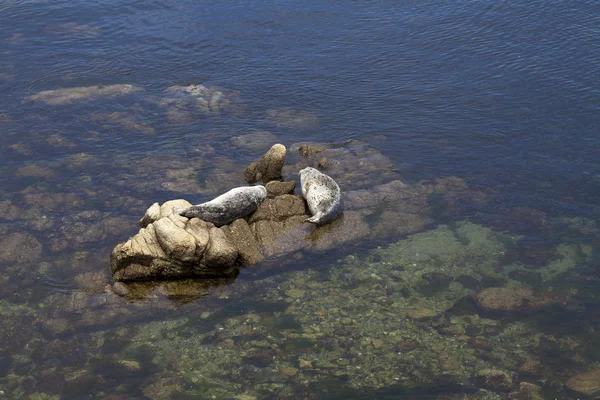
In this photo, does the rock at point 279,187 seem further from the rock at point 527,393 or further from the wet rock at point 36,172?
the rock at point 527,393

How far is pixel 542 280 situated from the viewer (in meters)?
14.1

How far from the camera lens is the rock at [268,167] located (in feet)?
55.3

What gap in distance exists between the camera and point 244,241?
14.3 meters

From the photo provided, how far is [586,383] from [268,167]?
907 centimetres

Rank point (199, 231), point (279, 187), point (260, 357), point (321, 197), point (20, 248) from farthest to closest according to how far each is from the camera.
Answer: point (279, 187), point (321, 197), point (20, 248), point (199, 231), point (260, 357)

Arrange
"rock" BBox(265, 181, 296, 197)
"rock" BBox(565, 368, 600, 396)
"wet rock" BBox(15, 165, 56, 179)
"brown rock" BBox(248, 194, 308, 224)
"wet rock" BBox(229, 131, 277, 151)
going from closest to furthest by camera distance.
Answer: "rock" BBox(565, 368, 600, 396)
"brown rock" BBox(248, 194, 308, 224)
"rock" BBox(265, 181, 296, 197)
"wet rock" BBox(15, 165, 56, 179)
"wet rock" BBox(229, 131, 277, 151)

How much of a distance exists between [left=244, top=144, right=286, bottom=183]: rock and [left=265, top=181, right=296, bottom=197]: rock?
92 cm

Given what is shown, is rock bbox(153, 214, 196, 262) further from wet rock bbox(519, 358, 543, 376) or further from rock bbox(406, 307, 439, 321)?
wet rock bbox(519, 358, 543, 376)

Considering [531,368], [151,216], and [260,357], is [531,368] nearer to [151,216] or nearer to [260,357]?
[260,357]

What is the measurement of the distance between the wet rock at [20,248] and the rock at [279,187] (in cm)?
550

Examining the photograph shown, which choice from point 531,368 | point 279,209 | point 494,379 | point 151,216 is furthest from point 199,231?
point 531,368

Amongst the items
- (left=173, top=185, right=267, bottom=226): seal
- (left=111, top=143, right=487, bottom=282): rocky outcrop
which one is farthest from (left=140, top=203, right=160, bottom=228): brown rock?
(left=173, top=185, right=267, bottom=226): seal

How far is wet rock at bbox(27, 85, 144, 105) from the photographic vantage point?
72.6 ft

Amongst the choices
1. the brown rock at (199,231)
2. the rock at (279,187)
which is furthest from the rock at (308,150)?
the brown rock at (199,231)
